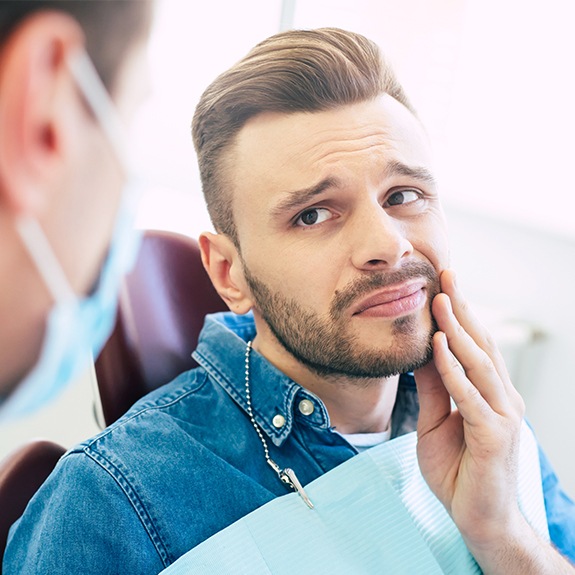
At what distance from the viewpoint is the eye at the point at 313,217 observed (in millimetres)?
910

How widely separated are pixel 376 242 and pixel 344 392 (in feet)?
0.92

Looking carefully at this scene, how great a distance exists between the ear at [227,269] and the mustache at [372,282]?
176 millimetres

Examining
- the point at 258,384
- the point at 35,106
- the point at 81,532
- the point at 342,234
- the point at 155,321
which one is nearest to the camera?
the point at 35,106

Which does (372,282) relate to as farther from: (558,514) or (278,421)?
(558,514)

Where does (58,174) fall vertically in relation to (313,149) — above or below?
above

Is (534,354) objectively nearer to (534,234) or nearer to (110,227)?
(534,234)

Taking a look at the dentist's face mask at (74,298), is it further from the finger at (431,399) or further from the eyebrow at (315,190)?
the finger at (431,399)

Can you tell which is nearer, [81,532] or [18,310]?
[18,310]

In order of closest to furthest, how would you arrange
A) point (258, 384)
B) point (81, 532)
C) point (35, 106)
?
1. point (35, 106)
2. point (81, 532)
3. point (258, 384)

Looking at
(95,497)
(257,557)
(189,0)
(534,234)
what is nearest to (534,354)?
(534,234)

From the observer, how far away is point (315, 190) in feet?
2.94

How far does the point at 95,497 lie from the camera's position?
2.65 ft

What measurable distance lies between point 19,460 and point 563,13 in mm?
1426


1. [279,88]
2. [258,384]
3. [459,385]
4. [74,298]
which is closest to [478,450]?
[459,385]
